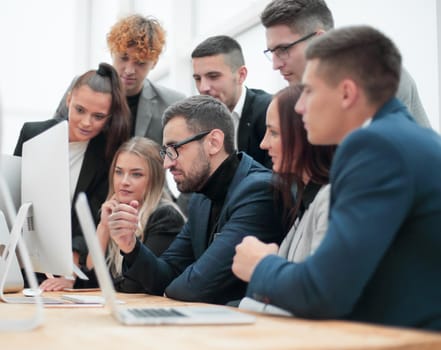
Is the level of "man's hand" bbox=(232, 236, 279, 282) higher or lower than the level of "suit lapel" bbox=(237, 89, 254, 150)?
lower

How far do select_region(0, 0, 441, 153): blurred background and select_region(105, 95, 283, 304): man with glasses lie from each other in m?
0.92

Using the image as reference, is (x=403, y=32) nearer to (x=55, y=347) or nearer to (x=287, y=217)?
(x=287, y=217)

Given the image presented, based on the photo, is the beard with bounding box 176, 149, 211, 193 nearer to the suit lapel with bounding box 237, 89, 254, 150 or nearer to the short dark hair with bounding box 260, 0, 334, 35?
the suit lapel with bounding box 237, 89, 254, 150

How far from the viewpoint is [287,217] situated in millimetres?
2051

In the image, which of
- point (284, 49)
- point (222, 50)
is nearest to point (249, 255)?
point (284, 49)

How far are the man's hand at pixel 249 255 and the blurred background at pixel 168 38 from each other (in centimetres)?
150

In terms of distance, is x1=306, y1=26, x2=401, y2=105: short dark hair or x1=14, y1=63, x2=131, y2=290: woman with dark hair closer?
x1=306, y1=26, x2=401, y2=105: short dark hair

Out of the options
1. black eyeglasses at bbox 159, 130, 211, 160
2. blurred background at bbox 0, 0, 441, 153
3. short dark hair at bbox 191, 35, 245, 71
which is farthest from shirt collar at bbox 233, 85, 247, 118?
blurred background at bbox 0, 0, 441, 153

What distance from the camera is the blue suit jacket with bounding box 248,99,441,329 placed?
1156 millimetres

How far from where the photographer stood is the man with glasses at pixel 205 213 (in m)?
2.02

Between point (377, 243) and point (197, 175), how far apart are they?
4.21 ft

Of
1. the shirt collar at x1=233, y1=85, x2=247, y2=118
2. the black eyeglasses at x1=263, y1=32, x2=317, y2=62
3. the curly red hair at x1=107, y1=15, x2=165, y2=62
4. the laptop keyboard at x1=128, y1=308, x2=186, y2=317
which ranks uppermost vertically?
the curly red hair at x1=107, y1=15, x2=165, y2=62

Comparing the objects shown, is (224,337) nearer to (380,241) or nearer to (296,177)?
(380,241)

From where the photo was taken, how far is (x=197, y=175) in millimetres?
2383
